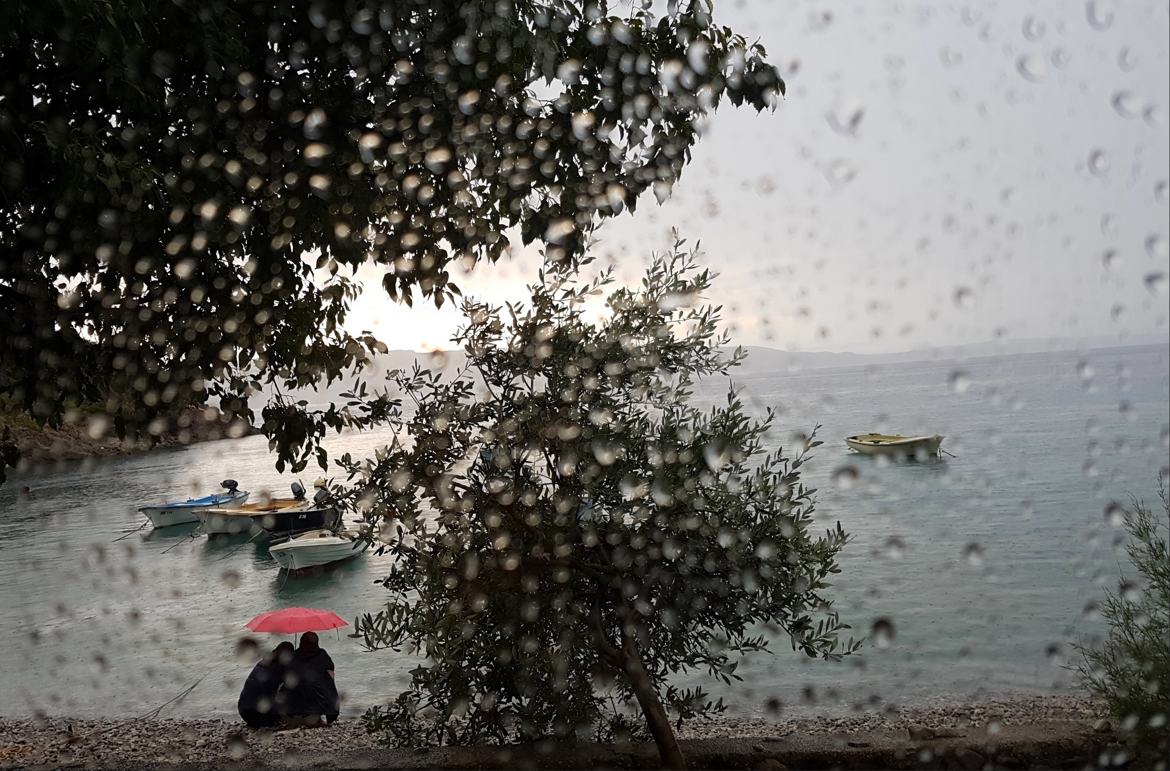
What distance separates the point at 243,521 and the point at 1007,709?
855 inches

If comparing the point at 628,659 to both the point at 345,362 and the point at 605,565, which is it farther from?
the point at 345,362

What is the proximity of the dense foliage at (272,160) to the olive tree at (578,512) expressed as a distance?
58 centimetres

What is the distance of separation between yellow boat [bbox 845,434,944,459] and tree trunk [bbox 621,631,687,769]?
2048 centimetres

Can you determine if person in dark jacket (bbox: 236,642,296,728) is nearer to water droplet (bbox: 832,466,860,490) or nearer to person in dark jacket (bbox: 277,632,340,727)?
person in dark jacket (bbox: 277,632,340,727)

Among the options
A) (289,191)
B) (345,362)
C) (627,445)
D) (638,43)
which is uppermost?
(638,43)

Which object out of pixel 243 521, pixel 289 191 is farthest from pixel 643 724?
pixel 243 521

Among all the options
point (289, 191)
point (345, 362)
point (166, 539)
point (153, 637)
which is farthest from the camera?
point (166, 539)

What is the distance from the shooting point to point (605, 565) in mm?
4848

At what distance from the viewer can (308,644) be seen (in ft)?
26.3

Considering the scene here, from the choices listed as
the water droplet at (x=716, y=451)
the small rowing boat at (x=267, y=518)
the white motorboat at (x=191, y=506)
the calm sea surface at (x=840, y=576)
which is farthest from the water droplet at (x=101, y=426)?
the white motorboat at (x=191, y=506)

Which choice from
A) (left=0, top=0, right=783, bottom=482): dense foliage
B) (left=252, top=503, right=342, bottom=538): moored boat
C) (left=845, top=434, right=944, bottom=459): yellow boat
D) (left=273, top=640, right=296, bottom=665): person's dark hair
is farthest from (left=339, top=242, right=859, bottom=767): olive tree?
(left=845, top=434, right=944, bottom=459): yellow boat

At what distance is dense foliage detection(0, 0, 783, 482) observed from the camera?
3.95m

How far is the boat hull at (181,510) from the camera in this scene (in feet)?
84.3

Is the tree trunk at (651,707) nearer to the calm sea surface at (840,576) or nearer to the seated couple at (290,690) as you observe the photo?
the calm sea surface at (840,576)
